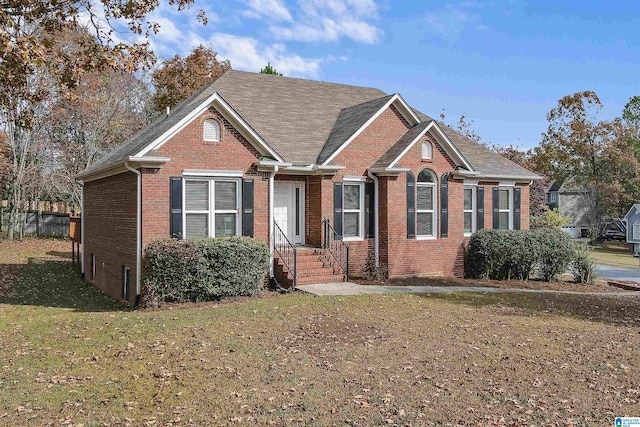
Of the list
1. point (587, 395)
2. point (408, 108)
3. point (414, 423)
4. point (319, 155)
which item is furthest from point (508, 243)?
point (414, 423)

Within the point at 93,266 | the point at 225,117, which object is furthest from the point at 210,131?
the point at 93,266

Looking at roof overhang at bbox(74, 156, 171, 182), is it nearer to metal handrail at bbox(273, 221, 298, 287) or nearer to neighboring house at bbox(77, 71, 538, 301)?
neighboring house at bbox(77, 71, 538, 301)

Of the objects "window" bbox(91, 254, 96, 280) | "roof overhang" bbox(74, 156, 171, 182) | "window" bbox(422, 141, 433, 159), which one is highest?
"window" bbox(422, 141, 433, 159)

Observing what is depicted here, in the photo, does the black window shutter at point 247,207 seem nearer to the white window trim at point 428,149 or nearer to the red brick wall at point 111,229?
the red brick wall at point 111,229

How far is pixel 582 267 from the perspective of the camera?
18078 mm

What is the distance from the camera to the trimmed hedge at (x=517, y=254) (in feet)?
56.4

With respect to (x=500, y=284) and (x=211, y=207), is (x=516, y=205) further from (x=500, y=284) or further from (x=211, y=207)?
(x=211, y=207)

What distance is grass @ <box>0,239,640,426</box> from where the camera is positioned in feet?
18.6

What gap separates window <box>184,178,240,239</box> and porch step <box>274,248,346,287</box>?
175 centimetres

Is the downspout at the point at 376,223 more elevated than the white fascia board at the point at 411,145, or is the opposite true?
the white fascia board at the point at 411,145

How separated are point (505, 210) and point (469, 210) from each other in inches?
80.0

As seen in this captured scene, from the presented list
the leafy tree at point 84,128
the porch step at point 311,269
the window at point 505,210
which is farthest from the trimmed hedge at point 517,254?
the leafy tree at point 84,128

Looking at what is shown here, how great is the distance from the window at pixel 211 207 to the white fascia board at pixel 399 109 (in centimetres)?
324

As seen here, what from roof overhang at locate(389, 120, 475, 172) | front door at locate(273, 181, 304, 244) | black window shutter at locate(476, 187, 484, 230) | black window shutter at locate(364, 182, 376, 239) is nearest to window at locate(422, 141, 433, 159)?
roof overhang at locate(389, 120, 475, 172)
